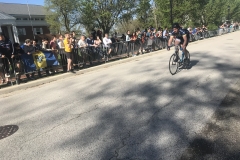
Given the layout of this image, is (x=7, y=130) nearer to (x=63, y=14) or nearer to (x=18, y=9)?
(x=63, y=14)

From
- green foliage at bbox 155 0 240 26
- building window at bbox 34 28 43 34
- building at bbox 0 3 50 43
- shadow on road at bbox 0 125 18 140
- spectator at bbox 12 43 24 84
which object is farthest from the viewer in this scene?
building window at bbox 34 28 43 34

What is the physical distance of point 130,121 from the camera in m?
4.68

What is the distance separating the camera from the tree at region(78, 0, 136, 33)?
33.6m

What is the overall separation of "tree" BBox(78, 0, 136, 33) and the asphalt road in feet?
91.6

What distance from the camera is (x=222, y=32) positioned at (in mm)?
36938

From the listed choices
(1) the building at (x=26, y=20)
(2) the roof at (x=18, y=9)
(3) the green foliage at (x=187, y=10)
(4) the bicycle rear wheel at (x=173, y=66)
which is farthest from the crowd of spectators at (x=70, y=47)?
(2) the roof at (x=18, y=9)

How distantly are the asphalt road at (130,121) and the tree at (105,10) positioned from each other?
27931 millimetres

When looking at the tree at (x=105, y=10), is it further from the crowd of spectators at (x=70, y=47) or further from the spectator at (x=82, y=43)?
the spectator at (x=82, y=43)

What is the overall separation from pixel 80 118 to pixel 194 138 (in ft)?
8.45

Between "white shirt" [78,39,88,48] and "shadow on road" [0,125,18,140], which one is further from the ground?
"white shirt" [78,39,88,48]

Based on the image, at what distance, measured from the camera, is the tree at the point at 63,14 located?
152 feet

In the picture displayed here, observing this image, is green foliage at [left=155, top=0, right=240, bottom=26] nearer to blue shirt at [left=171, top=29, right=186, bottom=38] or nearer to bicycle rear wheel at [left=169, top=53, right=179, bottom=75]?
blue shirt at [left=171, top=29, right=186, bottom=38]

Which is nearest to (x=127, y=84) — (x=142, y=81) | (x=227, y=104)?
Answer: (x=142, y=81)

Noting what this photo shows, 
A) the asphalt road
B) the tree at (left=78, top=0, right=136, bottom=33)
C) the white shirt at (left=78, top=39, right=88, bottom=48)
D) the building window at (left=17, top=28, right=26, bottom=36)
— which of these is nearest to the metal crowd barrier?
the white shirt at (left=78, top=39, right=88, bottom=48)
